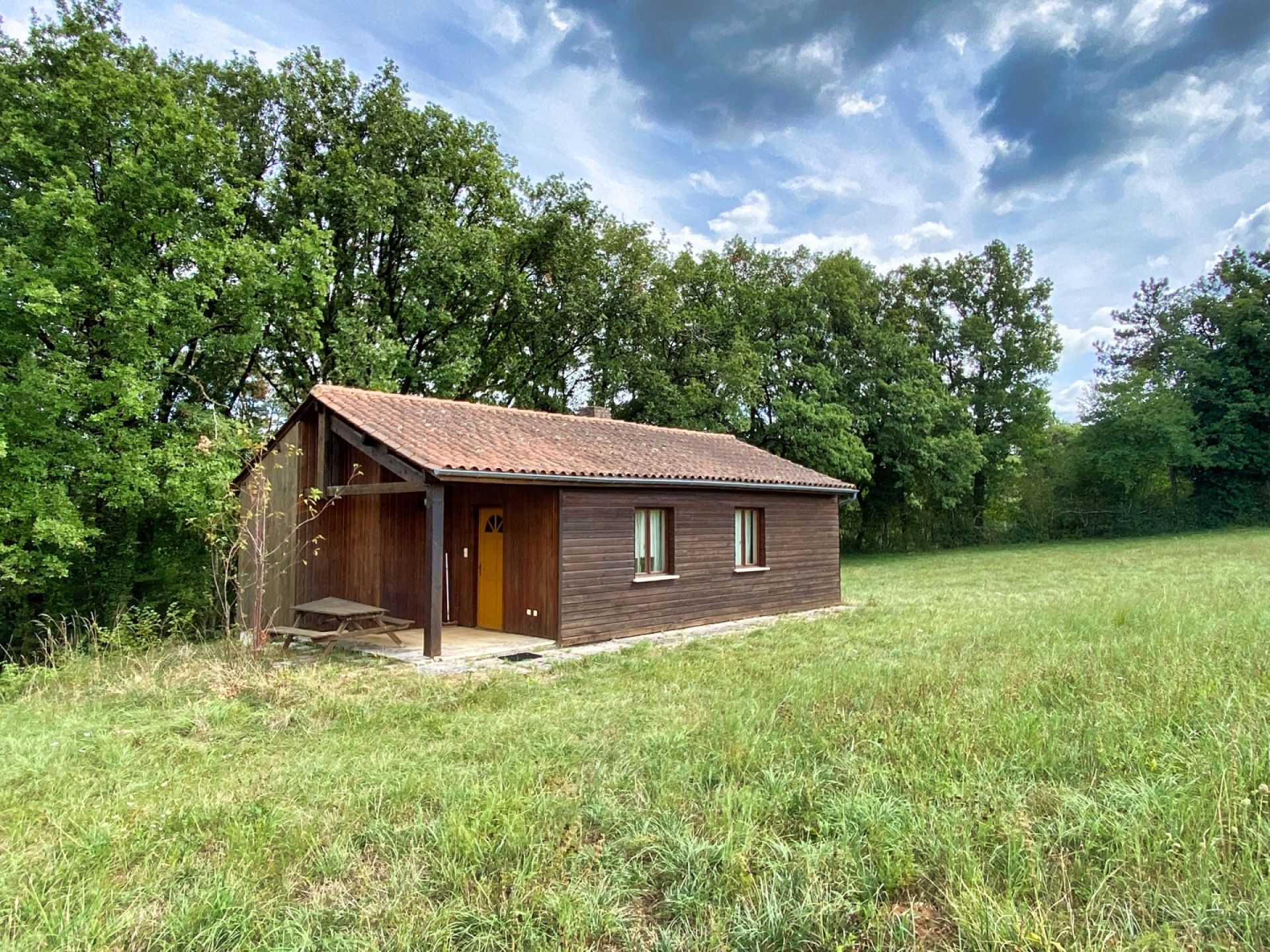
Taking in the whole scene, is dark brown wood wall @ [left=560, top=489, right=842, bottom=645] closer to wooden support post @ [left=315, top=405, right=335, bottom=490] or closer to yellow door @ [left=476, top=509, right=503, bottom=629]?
yellow door @ [left=476, top=509, right=503, bottom=629]

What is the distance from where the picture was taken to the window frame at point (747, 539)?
12.8m

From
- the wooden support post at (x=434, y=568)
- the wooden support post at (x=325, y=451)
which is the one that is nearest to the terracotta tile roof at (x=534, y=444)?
the wooden support post at (x=325, y=451)

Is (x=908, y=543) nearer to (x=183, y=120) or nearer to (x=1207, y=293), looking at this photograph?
(x=1207, y=293)

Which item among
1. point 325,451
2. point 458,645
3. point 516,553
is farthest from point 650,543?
Result: point 325,451

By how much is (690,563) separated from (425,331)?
41.2ft

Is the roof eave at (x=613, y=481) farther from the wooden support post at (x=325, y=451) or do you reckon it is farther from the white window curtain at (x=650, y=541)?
the wooden support post at (x=325, y=451)

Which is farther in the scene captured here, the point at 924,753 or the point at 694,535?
the point at 694,535

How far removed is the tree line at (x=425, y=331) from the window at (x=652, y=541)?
6010 mm

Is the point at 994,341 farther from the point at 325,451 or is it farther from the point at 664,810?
the point at 664,810

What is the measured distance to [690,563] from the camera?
466 inches

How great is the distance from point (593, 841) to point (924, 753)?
6.76 ft

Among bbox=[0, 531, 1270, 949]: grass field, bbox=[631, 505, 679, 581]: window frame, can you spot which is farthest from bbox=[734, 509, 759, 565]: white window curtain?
bbox=[0, 531, 1270, 949]: grass field

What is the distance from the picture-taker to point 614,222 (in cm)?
2473

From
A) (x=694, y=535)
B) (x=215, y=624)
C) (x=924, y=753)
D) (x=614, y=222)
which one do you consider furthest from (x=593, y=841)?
(x=614, y=222)
